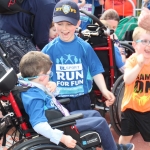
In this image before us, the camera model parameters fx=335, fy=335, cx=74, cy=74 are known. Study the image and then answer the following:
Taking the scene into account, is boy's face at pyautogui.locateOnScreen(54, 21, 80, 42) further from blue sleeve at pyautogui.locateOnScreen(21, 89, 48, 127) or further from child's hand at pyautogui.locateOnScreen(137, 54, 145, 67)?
blue sleeve at pyautogui.locateOnScreen(21, 89, 48, 127)

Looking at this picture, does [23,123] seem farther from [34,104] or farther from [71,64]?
[71,64]

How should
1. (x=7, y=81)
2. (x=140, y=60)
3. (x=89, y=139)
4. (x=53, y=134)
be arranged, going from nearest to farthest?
1. (x=7, y=81)
2. (x=53, y=134)
3. (x=89, y=139)
4. (x=140, y=60)

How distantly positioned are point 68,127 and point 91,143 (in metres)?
0.23

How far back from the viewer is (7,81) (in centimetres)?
191

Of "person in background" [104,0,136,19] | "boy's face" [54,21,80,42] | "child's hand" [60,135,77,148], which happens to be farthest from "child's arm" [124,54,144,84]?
"person in background" [104,0,136,19]

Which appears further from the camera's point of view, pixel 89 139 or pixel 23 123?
pixel 89 139

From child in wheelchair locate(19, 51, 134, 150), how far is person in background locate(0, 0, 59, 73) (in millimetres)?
774

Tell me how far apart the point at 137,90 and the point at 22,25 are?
1163 mm

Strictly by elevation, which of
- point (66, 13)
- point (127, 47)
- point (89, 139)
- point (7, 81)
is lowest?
point (89, 139)

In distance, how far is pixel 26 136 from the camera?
2160 mm

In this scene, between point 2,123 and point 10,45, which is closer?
point 2,123

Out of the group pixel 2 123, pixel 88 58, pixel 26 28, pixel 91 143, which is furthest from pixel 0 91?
pixel 26 28

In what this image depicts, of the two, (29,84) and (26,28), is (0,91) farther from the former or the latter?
(26,28)

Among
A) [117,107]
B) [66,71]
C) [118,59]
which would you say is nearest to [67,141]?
[66,71]
